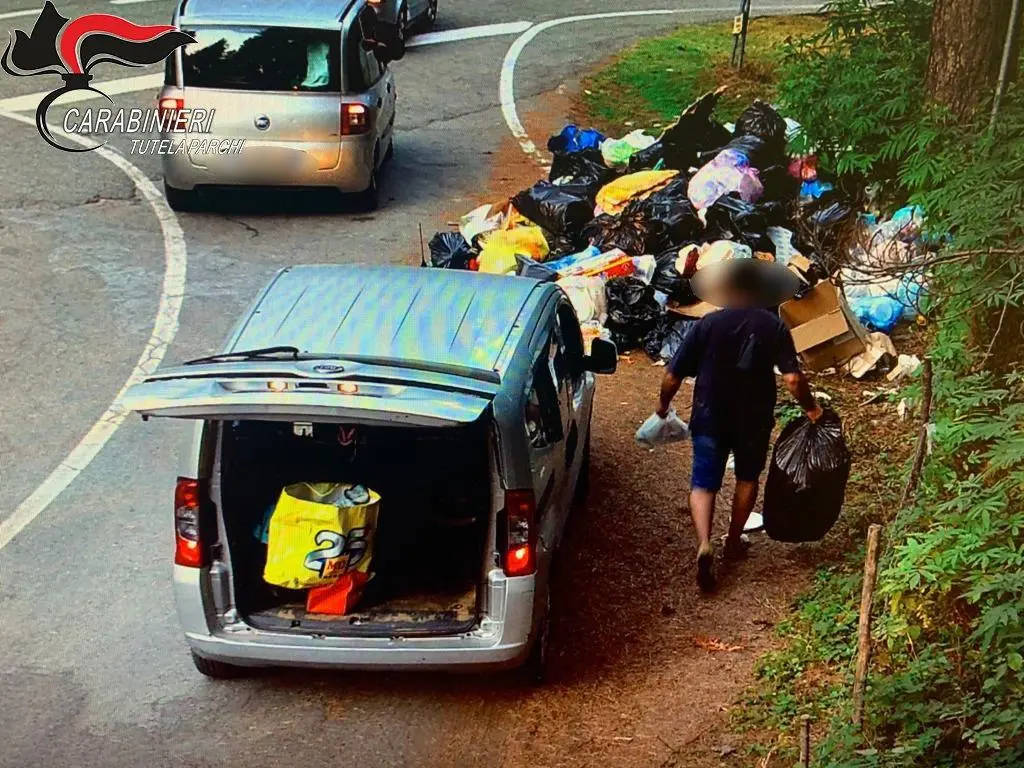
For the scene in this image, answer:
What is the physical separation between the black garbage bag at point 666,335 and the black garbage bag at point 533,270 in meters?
0.92

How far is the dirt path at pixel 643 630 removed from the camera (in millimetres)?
5629

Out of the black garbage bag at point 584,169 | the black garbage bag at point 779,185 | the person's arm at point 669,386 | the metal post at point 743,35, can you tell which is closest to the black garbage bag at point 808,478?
the person's arm at point 669,386

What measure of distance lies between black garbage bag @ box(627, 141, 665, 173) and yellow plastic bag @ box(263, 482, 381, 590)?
7640 mm

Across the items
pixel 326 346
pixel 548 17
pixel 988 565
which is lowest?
pixel 548 17

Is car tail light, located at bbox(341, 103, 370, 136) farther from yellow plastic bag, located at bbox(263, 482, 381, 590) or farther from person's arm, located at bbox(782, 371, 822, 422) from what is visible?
yellow plastic bag, located at bbox(263, 482, 381, 590)

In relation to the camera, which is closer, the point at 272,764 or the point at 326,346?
the point at 272,764

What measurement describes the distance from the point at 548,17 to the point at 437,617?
18385 millimetres

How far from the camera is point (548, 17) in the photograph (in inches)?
885

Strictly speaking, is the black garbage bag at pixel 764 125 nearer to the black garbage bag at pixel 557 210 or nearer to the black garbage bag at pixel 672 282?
the black garbage bag at pixel 557 210

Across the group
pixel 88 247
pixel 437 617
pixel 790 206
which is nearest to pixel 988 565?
pixel 437 617

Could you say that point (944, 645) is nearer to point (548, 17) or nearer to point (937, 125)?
point (937, 125)

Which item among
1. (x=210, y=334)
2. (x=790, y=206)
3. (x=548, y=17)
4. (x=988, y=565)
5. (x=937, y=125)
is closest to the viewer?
(x=988, y=565)

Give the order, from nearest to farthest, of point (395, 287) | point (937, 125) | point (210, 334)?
1. point (395, 287)
2. point (937, 125)
3. point (210, 334)

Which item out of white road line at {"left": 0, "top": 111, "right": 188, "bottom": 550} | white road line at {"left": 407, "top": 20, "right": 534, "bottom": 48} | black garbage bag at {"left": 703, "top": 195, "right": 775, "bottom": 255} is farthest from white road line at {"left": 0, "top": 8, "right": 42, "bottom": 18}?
black garbage bag at {"left": 703, "top": 195, "right": 775, "bottom": 255}
